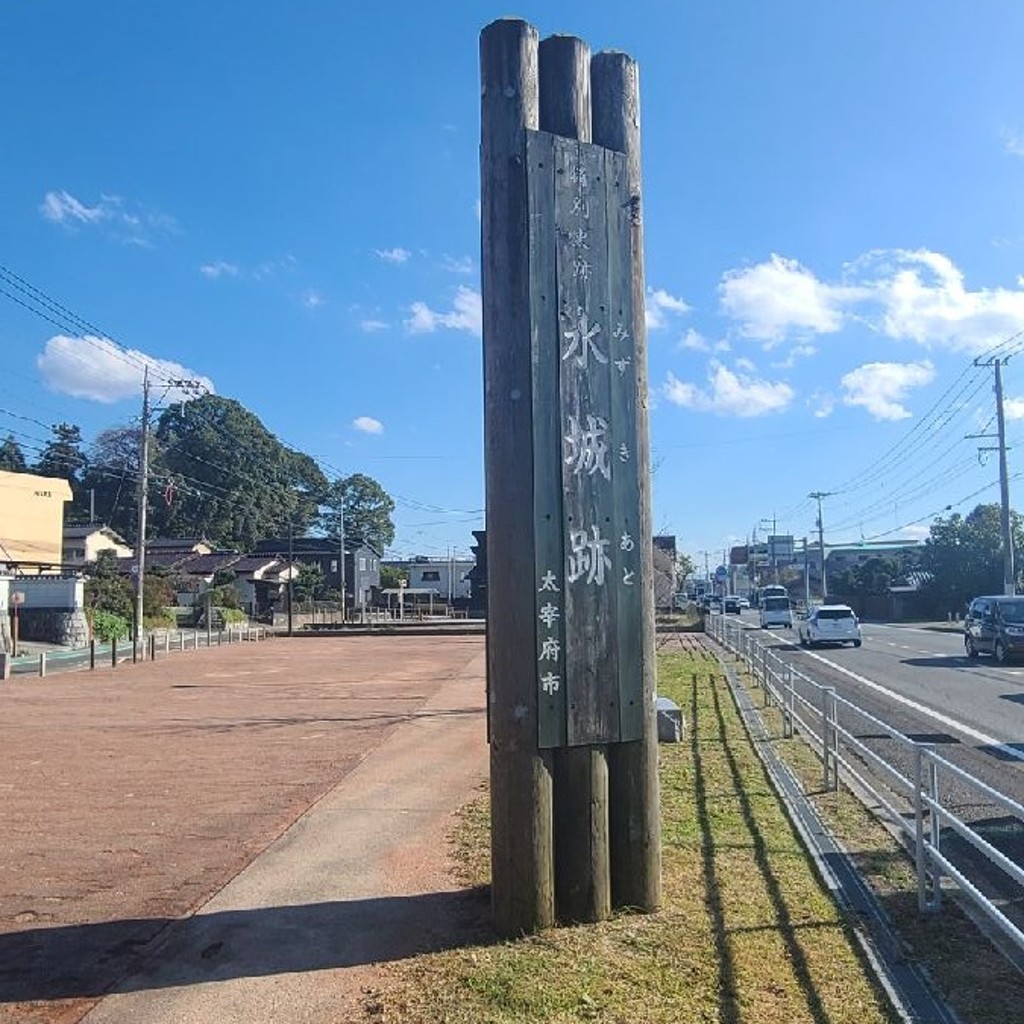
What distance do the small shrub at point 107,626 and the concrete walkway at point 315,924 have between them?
33.8 meters

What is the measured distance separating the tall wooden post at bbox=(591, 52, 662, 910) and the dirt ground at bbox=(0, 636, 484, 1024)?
1945 mm

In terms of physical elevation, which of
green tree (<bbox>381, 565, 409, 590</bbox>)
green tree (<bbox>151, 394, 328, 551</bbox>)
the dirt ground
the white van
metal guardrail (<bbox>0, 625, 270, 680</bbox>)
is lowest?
the dirt ground

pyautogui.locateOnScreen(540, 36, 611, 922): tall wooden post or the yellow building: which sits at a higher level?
the yellow building

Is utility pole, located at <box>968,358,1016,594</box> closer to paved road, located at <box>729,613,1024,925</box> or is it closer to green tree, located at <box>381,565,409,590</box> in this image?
paved road, located at <box>729,613,1024,925</box>

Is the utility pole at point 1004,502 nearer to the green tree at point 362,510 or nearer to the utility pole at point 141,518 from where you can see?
the utility pole at point 141,518

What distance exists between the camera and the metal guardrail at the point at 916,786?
4.67m

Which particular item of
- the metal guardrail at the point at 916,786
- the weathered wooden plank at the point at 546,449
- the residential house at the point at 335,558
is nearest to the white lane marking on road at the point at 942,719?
the metal guardrail at the point at 916,786

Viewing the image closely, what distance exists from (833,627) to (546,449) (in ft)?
99.0

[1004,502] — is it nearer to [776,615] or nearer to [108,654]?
[776,615]

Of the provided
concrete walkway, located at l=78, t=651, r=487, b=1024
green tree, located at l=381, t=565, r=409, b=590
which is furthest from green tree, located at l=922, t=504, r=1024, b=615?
concrete walkway, located at l=78, t=651, r=487, b=1024

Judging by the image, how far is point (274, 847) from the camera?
7.29 meters

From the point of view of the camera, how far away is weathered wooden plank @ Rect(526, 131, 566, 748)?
507 centimetres

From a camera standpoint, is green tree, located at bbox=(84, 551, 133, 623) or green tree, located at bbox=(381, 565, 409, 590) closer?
green tree, located at bbox=(84, 551, 133, 623)

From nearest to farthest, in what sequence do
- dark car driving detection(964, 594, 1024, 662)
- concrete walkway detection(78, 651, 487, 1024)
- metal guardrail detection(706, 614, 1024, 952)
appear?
concrete walkway detection(78, 651, 487, 1024), metal guardrail detection(706, 614, 1024, 952), dark car driving detection(964, 594, 1024, 662)
